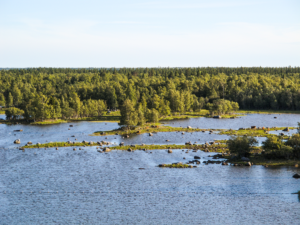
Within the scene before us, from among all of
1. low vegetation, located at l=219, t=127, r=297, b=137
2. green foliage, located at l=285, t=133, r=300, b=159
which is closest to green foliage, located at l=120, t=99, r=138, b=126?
low vegetation, located at l=219, t=127, r=297, b=137

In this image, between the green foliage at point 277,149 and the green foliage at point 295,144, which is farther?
the green foliage at point 277,149

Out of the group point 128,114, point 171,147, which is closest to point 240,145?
point 171,147

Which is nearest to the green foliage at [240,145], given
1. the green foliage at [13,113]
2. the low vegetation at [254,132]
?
the low vegetation at [254,132]

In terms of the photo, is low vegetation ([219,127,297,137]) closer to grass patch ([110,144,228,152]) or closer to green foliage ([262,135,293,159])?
grass patch ([110,144,228,152])

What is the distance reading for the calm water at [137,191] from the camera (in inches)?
1992

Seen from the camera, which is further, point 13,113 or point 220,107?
point 220,107

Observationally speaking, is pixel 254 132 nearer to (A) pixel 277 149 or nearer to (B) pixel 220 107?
(A) pixel 277 149

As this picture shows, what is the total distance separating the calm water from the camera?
1992 inches

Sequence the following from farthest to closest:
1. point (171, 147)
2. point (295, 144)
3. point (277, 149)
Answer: point (171, 147) → point (277, 149) → point (295, 144)

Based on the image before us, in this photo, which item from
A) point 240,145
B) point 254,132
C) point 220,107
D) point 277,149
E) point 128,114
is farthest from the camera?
point 220,107

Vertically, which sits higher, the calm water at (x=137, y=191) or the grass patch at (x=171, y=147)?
the grass patch at (x=171, y=147)

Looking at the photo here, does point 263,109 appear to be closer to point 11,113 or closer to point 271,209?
point 11,113

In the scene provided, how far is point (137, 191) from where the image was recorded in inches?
2370

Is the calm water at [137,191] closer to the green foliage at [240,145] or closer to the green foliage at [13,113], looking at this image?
the green foliage at [240,145]
